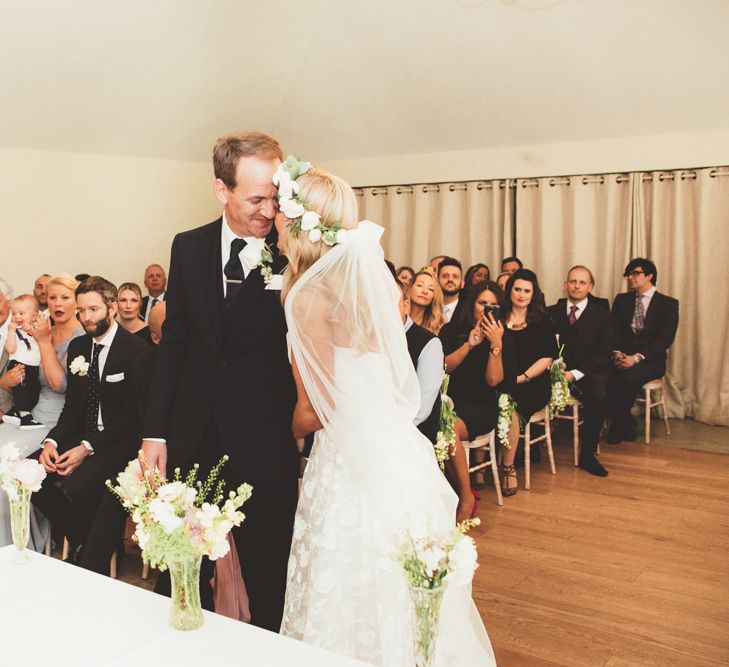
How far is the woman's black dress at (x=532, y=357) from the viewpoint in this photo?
16.8 ft

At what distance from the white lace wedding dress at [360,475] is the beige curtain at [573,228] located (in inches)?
239

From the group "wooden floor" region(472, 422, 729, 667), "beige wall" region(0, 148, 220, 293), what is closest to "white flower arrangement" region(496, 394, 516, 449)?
"wooden floor" region(472, 422, 729, 667)

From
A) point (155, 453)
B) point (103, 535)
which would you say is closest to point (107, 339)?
point (103, 535)

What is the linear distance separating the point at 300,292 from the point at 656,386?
212 inches

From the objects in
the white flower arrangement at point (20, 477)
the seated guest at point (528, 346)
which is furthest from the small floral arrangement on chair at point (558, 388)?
the white flower arrangement at point (20, 477)

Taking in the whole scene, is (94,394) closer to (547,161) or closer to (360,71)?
(360,71)

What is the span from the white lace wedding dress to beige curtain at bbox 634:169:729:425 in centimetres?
597

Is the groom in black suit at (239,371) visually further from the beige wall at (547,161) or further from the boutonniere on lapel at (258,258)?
the beige wall at (547,161)

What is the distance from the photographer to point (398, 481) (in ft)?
6.99

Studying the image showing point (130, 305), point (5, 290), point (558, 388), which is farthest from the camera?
point (130, 305)

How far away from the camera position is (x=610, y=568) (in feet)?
12.2

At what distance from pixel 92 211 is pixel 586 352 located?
5262mm

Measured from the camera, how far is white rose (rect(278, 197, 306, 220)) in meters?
2.00

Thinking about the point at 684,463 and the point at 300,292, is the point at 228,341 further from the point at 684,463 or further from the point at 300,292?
the point at 684,463
